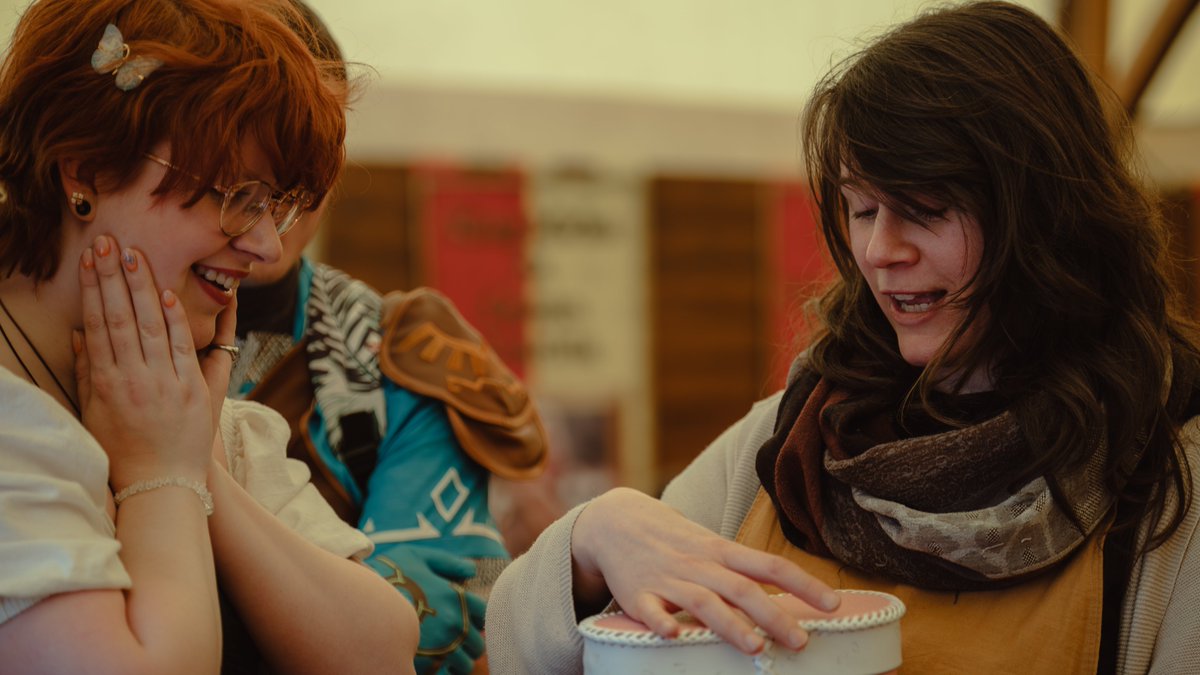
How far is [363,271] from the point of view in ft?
17.3

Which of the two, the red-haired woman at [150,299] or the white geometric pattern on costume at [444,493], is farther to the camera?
the white geometric pattern on costume at [444,493]

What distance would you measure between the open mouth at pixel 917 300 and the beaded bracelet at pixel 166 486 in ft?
2.89

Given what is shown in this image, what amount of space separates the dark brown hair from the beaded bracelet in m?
0.88

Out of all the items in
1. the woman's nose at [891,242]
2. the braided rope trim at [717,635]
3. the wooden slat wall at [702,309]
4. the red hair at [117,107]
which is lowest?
the wooden slat wall at [702,309]

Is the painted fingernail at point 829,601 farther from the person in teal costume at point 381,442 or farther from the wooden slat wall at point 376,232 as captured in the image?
the wooden slat wall at point 376,232

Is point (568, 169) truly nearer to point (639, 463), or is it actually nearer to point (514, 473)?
point (639, 463)

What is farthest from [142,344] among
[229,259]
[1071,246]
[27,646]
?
[1071,246]

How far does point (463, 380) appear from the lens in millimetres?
1986

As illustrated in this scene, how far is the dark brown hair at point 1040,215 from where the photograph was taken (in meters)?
1.43

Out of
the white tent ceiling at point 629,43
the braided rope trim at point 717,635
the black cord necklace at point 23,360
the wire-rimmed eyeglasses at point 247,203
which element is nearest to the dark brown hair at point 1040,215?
the braided rope trim at point 717,635

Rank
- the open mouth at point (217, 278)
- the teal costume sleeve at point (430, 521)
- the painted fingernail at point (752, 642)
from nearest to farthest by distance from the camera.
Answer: the painted fingernail at point (752, 642), the open mouth at point (217, 278), the teal costume sleeve at point (430, 521)

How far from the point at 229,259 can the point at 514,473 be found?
2.66 ft

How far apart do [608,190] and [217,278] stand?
4487mm

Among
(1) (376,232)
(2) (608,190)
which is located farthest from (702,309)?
(1) (376,232)
